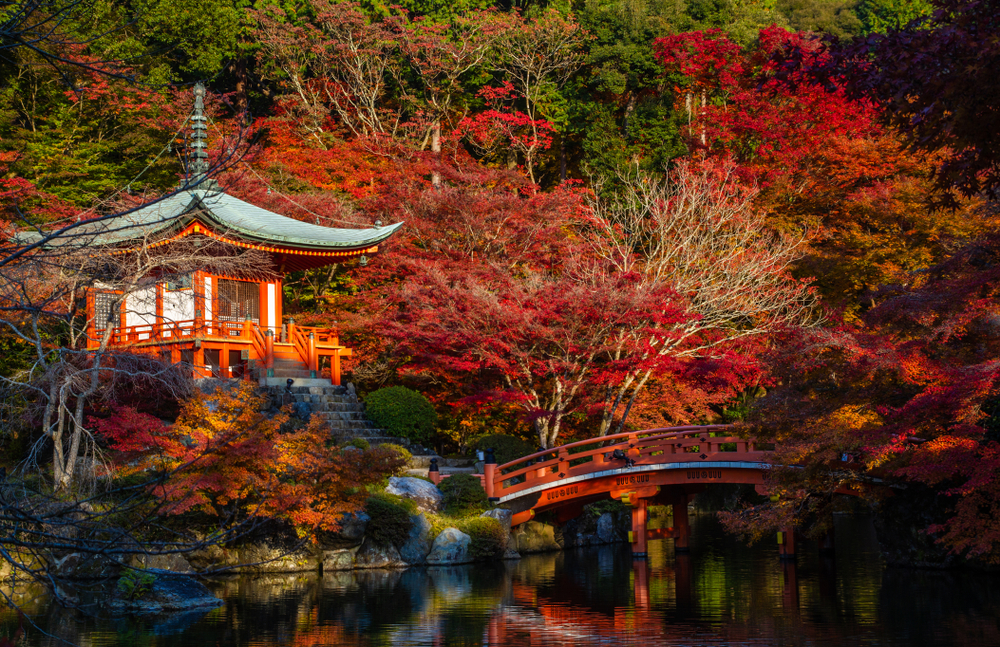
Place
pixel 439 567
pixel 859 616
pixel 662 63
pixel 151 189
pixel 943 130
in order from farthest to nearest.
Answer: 1. pixel 662 63
2. pixel 151 189
3. pixel 439 567
4. pixel 859 616
5. pixel 943 130

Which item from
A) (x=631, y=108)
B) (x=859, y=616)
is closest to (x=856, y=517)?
(x=631, y=108)

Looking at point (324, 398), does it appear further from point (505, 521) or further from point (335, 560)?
point (505, 521)

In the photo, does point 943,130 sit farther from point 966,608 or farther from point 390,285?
point 390,285

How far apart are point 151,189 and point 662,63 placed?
13710 mm

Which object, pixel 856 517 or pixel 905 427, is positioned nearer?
pixel 905 427

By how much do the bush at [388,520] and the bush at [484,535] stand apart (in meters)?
1.03

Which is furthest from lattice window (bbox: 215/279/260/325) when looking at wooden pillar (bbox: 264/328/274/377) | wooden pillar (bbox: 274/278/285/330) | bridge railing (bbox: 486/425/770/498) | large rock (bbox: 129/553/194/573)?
large rock (bbox: 129/553/194/573)

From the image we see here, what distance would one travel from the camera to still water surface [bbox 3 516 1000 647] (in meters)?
Result: 9.53

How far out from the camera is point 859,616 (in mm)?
10383

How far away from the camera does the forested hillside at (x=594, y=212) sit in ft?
40.6

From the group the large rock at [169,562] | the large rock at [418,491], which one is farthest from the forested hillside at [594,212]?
the large rock at [169,562]

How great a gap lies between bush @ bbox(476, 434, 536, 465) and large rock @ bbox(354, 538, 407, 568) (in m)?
3.51

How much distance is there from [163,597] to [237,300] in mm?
9326

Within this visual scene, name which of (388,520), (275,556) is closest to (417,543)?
(388,520)
